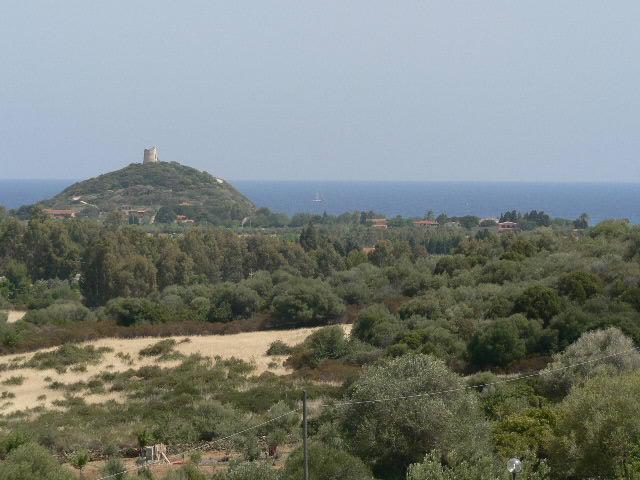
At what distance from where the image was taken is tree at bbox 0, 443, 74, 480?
13.8m

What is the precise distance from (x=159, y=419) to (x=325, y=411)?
4.41 metres

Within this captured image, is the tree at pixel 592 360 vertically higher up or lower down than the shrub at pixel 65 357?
higher up

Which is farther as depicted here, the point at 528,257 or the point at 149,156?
the point at 149,156

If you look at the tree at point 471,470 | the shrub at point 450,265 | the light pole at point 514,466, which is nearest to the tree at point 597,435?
the tree at point 471,470

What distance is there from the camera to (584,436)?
14719mm

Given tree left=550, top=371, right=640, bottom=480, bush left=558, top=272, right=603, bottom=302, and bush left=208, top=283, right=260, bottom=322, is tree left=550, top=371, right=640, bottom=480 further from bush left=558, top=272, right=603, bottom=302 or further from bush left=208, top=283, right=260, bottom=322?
bush left=208, top=283, right=260, bottom=322

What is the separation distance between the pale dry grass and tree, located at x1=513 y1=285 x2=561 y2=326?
7.43m

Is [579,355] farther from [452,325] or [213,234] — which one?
[213,234]

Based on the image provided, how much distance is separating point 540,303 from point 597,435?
43.1 feet

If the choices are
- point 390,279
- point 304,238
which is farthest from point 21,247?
point 390,279

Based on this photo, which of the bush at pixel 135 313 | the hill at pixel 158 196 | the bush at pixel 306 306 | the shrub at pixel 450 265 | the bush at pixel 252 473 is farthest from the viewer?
the hill at pixel 158 196

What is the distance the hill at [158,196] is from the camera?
4190 inches

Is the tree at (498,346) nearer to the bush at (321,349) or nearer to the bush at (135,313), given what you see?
the bush at (321,349)

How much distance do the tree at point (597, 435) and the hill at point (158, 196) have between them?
282 ft
